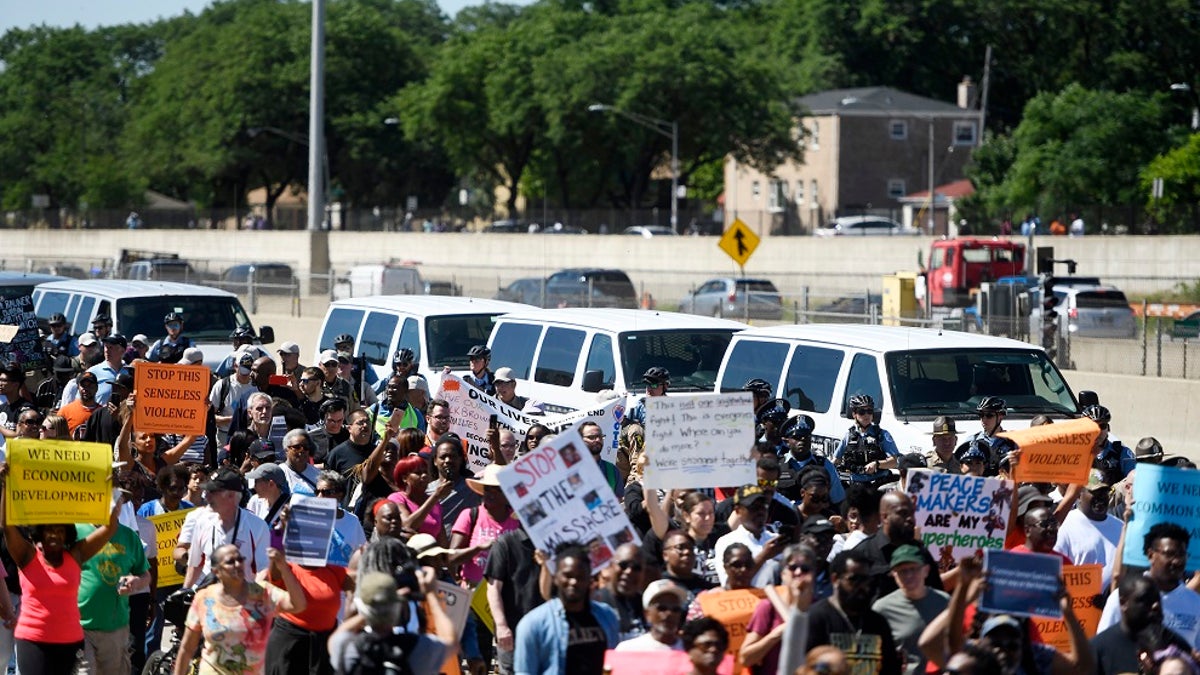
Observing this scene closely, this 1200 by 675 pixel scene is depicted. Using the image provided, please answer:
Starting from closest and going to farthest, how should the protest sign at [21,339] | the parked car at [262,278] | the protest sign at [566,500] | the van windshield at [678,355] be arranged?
the protest sign at [566,500]
the van windshield at [678,355]
the protest sign at [21,339]
the parked car at [262,278]

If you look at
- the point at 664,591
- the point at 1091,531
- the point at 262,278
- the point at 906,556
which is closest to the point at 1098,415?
the point at 1091,531

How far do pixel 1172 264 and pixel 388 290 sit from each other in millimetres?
21256

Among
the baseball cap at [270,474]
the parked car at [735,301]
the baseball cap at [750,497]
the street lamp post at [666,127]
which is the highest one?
the street lamp post at [666,127]

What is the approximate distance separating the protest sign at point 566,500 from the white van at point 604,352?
24.2 feet

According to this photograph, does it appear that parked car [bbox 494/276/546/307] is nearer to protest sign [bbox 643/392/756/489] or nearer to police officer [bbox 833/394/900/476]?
police officer [bbox 833/394/900/476]

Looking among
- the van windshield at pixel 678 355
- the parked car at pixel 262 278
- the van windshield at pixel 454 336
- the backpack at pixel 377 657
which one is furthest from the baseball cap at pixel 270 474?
the parked car at pixel 262 278

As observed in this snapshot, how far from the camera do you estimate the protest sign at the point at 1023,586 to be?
6.95 meters

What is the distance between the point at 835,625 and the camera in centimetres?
704

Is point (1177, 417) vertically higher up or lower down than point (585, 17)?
lower down

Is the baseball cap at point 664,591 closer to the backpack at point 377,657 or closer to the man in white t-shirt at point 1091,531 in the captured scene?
the backpack at point 377,657

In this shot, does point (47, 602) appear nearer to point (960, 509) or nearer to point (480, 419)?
point (960, 509)

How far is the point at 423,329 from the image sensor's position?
18.1m

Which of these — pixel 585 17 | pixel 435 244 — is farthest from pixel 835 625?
pixel 585 17

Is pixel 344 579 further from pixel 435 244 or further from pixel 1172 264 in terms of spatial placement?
pixel 435 244
